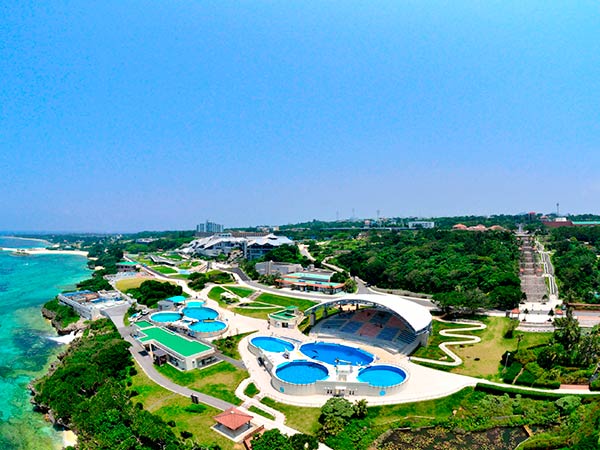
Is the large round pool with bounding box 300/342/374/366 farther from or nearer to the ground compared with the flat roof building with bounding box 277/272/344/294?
nearer to the ground

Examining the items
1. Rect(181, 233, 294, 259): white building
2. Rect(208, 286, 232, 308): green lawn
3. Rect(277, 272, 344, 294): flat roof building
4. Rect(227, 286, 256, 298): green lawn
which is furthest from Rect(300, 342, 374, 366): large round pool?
Rect(181, 233, 294, 259): white building

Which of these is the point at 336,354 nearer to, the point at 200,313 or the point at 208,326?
the point at 208,326

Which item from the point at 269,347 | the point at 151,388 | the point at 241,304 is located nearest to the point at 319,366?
the point at 269,347

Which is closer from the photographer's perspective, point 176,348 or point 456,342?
point 176,348

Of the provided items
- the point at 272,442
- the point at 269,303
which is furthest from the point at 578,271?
the point at 272,442

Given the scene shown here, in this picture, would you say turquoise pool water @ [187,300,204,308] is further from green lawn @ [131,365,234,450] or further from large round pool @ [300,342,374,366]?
large round pool @ [300,342,374,366]

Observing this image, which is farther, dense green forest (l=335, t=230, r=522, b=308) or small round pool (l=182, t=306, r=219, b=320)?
small round pool (l=182, t=306, r=219, b=320)
